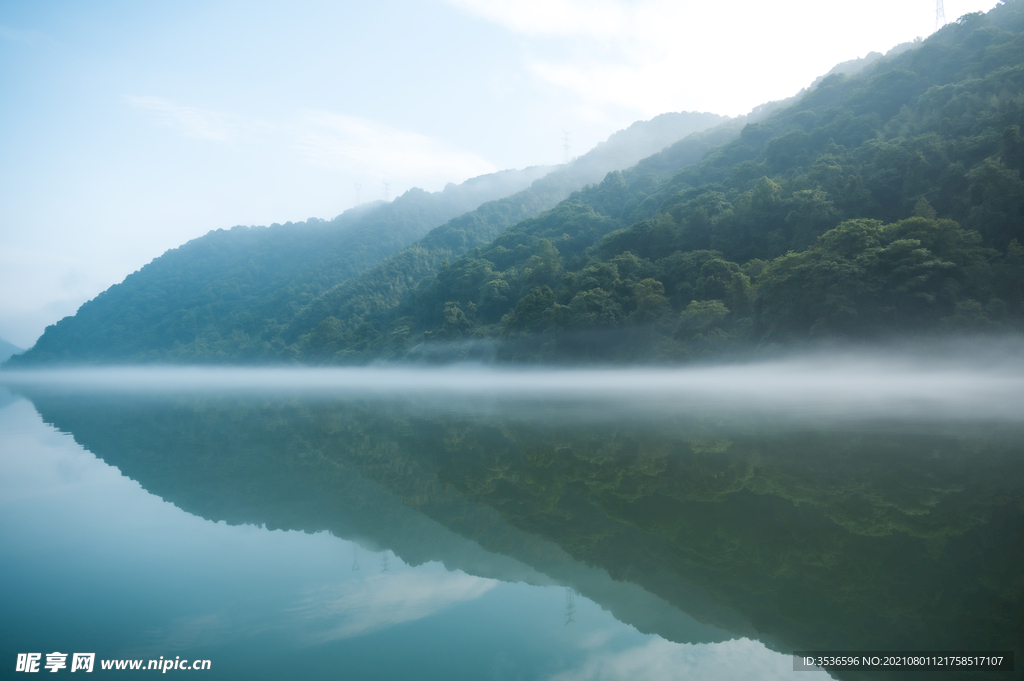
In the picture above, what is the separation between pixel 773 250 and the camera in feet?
155

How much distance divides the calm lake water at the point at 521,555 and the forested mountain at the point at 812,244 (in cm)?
2520

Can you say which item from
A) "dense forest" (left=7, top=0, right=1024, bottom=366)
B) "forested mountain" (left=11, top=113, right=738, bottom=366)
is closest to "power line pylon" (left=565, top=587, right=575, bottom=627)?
"dense forest" (left=7, top=0, right=1024, bottom=366)

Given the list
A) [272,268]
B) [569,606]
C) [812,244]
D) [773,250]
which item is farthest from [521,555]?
[272,268]

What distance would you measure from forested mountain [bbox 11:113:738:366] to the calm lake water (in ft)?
314

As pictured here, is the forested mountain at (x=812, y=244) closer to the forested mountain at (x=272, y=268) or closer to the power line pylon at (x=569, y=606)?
the power line pylon at (x=569, y=606)

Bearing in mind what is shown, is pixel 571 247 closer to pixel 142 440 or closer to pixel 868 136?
pixel 868 136

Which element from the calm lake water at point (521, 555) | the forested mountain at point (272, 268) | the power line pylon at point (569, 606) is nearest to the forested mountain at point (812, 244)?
Answer: the calm lake water at point (521, 555)

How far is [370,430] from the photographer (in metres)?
13.5

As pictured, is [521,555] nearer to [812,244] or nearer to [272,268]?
[812,244]

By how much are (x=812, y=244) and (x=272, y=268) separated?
446ft

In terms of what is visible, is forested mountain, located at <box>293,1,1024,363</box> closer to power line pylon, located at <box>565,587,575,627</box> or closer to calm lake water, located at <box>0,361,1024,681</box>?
calm lake water, located at <box>0,361,1024,681</box>

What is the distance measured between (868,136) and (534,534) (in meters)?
66.7

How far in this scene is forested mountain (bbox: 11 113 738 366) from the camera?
114 meters

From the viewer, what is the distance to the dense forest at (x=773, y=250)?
31672mm
